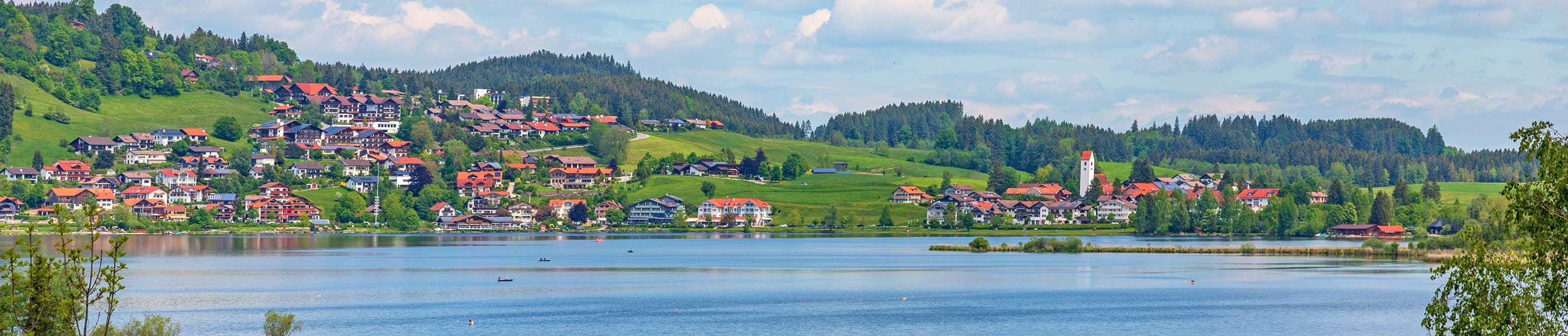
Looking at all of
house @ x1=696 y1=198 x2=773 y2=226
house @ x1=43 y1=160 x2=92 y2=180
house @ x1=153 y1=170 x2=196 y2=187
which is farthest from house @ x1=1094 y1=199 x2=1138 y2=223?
house @ x1=43 y1=160 x2=92 y2=180

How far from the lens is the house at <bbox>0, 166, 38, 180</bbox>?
6250 inches

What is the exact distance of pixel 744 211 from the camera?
547ft

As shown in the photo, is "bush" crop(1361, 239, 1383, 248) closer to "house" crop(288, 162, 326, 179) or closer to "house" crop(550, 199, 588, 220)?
"house" crop(550, 199, 588, 220)

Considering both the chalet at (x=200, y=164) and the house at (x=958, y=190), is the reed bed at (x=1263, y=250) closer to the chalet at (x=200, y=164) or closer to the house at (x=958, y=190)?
the house at (x=958, y=190)

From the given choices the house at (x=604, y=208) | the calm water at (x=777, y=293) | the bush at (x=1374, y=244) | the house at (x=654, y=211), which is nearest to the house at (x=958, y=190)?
the house at (x=654, y=211)

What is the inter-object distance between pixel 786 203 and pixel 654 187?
1917 cm

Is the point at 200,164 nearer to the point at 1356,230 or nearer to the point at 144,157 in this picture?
the point at 144,157

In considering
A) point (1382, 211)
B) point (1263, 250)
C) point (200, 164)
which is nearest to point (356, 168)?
point (200, 164)

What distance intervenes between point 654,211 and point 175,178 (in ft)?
189

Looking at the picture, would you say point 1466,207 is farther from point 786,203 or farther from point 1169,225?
point 786,203

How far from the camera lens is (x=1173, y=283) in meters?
69.2

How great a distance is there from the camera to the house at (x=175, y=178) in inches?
6501

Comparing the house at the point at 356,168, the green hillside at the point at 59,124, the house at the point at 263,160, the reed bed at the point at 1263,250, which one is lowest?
the reed bed at the point at 1263,250

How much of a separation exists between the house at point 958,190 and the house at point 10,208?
4160 inches
